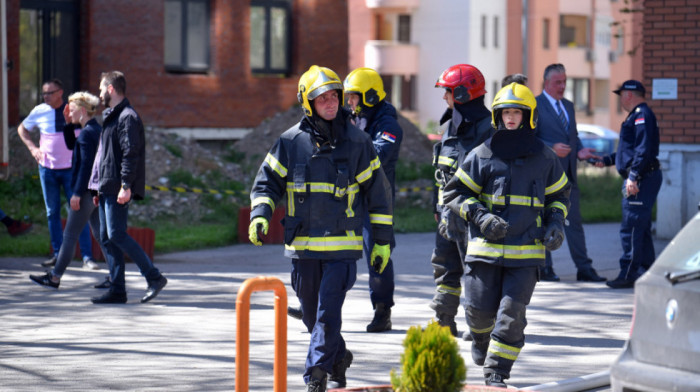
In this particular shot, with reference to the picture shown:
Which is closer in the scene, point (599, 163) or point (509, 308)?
point (509, 308)

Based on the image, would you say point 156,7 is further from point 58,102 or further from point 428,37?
point 428,37

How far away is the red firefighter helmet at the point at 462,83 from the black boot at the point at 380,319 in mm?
1763

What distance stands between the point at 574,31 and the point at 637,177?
50494mm

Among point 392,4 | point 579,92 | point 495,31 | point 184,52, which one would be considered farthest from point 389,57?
point 184,52

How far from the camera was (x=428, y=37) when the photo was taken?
5272cm

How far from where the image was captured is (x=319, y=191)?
22.1 ft

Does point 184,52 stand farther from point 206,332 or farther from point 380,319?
point 380,319

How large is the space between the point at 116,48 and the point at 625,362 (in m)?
22.2

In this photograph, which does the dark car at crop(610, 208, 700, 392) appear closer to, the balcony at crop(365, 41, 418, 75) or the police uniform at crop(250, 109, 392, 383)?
the police uniform at crop(250, 109, 392, 383)

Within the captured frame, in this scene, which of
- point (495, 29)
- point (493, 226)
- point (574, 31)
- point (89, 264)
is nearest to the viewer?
point (493, 226)

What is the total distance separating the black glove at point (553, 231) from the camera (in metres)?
6.95

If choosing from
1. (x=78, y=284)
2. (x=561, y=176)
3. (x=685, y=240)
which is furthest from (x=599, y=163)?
(x=685, y=240)

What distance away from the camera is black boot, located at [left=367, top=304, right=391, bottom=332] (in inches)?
354

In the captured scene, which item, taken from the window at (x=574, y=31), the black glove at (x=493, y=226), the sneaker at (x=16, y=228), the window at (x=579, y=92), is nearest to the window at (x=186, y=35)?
the sneaker at (x=16, y=228)
